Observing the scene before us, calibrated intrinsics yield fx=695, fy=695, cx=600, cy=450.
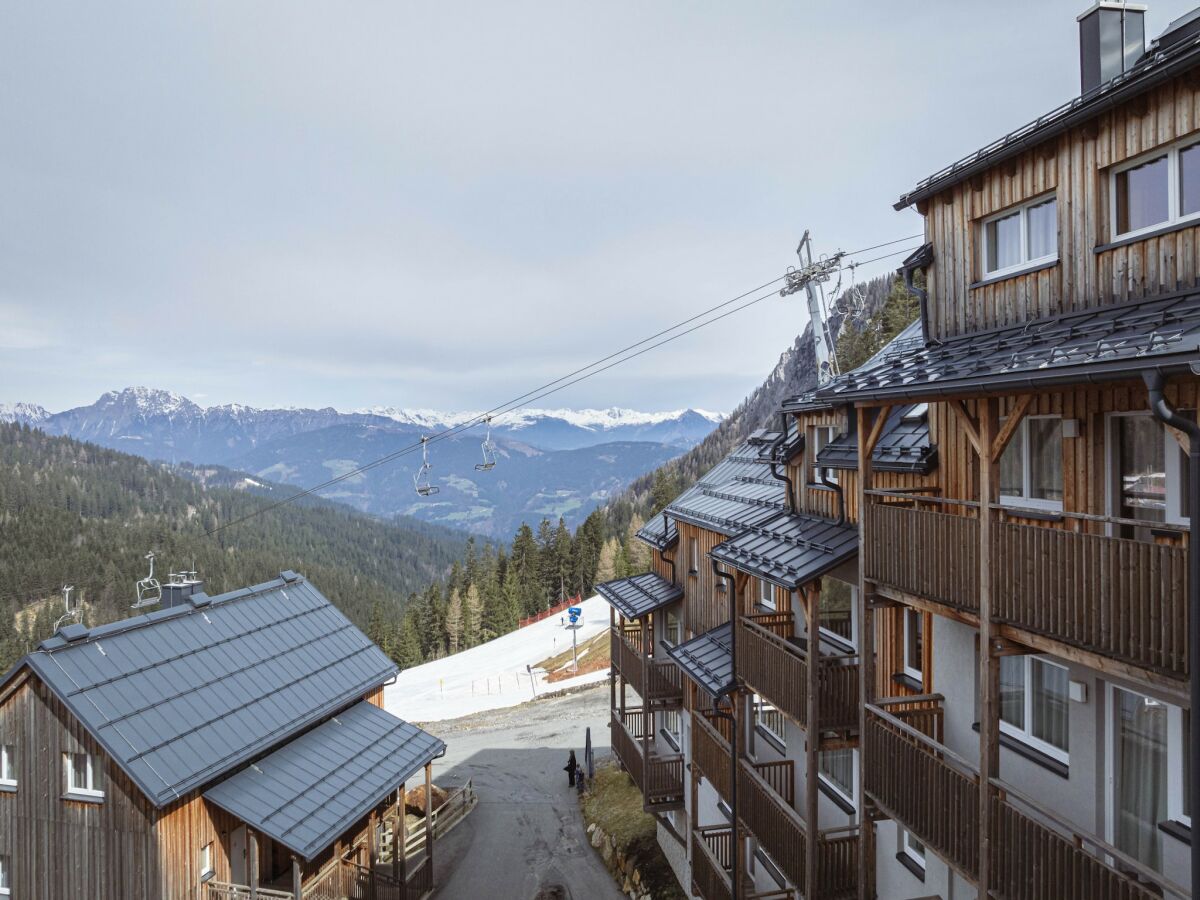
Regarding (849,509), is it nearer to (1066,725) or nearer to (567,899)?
(1066,725)

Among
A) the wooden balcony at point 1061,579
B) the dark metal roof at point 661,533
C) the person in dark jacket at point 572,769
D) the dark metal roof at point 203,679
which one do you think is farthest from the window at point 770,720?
the person in dark jacket at point 572,769

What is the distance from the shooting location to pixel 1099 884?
5973 mm

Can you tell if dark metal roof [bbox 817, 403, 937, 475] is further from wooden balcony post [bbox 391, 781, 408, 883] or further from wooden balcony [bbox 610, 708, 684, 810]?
wooden balcony post [bbox 391, 781, 408, 883]

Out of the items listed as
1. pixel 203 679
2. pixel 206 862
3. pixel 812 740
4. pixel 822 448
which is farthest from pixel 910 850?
pixel 203 679

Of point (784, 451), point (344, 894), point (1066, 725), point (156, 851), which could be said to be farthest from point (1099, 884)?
point (344, 894)

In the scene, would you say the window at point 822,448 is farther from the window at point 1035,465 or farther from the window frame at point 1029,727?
the window frame at point 1029,727

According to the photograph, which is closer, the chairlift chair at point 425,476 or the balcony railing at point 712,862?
the balcony railing at point 712,862

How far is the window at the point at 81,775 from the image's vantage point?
14609 millimetres

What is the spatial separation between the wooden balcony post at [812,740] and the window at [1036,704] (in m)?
2.64

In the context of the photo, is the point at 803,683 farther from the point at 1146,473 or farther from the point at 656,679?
the point at 656,679

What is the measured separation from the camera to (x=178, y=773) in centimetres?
1418

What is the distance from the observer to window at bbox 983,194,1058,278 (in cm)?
915

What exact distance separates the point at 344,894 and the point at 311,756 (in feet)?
11.9

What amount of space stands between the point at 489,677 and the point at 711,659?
45.0m
